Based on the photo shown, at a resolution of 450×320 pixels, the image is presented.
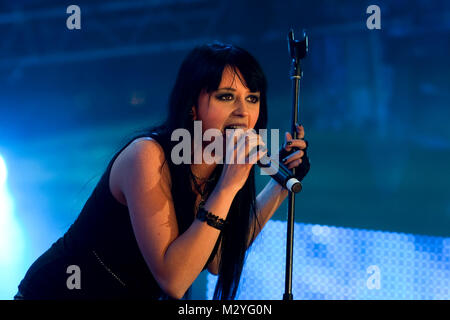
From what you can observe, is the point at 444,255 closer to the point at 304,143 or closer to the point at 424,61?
the point at 304,143

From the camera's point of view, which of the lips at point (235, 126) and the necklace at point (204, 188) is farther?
the necklace at point (204, 188)

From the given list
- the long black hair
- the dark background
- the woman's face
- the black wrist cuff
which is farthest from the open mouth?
the dark background

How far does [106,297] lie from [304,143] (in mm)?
686

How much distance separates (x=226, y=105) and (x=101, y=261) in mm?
550

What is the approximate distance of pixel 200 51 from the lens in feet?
4.12

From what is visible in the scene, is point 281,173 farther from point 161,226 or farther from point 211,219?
point 161,226

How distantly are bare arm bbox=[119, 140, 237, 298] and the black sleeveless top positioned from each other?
94 millimetres

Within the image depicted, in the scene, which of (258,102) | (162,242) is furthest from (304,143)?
(162,242)

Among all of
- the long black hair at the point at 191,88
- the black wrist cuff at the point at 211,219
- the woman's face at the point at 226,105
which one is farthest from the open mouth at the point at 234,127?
the black wrist cuff at the point at 211,219

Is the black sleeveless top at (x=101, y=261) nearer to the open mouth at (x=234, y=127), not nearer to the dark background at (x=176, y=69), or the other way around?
the open mouth at (x=234, y=127)

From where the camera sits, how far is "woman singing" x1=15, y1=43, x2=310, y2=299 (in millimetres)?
1059

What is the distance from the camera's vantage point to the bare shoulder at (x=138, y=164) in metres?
1.10

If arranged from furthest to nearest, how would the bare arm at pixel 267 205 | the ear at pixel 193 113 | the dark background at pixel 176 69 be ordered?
1. the dark background at pixel 176 69
2. the bare arm at pixel 267 205
3. the ear at pixel 193 113

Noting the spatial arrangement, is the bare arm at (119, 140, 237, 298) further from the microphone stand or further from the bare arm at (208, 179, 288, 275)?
the bare arm at (208, 179, 288, 275)
